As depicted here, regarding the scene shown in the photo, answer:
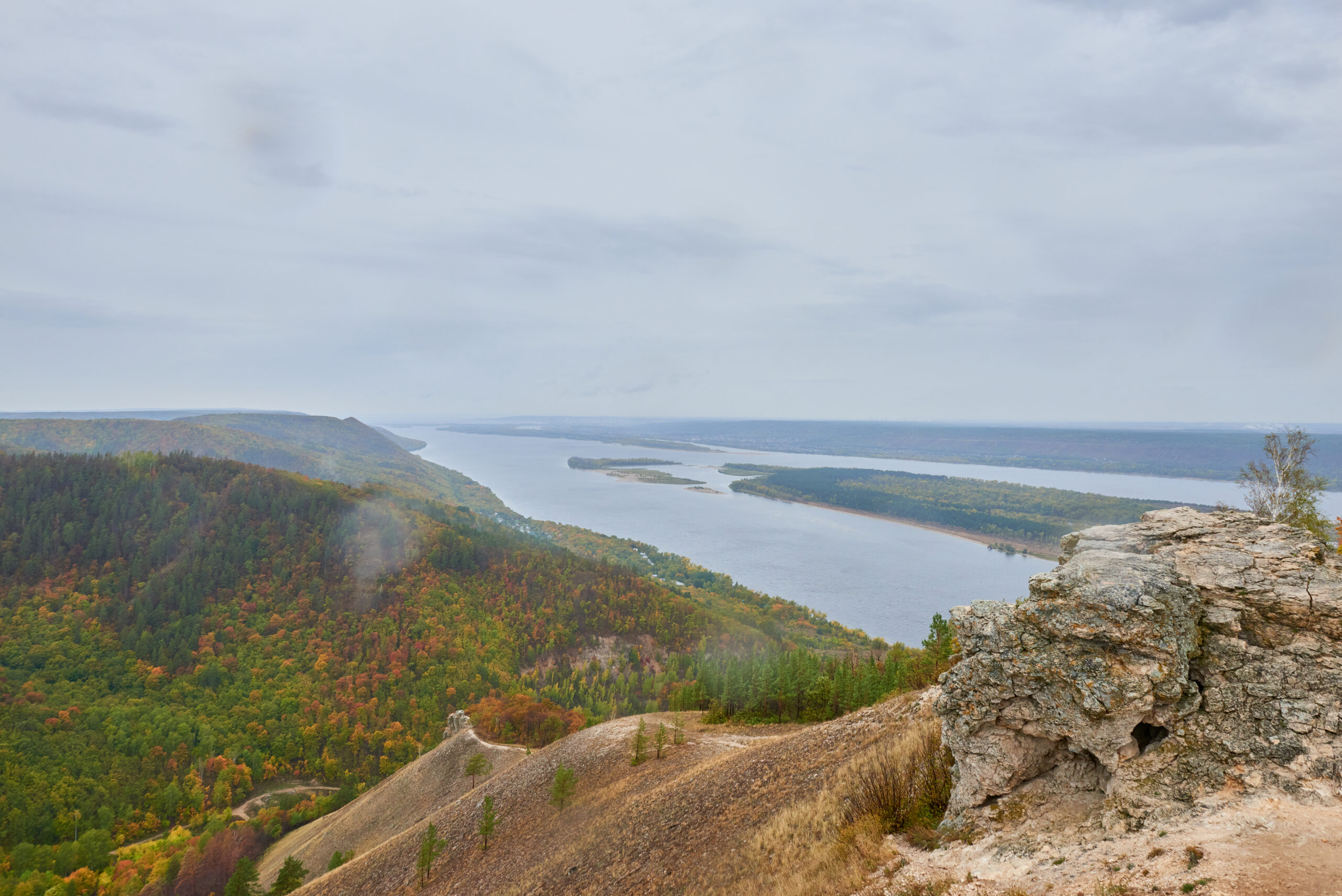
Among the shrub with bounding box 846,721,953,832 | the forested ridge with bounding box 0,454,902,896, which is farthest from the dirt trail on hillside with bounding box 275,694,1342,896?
the forested ridge with bounding box 0,454,902,896

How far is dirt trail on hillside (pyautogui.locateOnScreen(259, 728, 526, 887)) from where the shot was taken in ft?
130

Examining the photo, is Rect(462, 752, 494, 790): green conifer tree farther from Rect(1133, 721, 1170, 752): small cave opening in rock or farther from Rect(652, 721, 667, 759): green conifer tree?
Rect(1133, 721, 1170, 752): small cave opening in rock

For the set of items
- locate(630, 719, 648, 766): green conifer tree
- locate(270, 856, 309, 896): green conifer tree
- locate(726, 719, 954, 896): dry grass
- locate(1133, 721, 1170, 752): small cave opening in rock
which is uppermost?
locate(1133, 721, 1170, 752): small cave opening in rock

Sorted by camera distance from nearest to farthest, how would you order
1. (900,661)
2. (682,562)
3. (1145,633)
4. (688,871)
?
(1145,633), (688,871), (900,661), (682,562)

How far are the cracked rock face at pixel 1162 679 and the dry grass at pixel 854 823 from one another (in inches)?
60.9

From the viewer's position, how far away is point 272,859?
5259 cm

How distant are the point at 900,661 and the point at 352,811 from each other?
147ft

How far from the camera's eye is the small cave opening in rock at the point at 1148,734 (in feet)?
30.5

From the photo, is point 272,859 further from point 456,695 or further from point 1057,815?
point 1057,815

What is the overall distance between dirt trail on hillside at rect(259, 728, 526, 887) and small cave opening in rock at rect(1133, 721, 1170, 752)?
39.3 m

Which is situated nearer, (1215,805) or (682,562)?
(1215,805)

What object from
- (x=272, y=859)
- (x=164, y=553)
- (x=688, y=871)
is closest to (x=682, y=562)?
(x=272, y=859)

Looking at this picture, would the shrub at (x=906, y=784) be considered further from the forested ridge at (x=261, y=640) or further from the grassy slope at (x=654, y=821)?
the forested ridge at (x=261, y=640)

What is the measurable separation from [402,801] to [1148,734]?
47.6 metres
